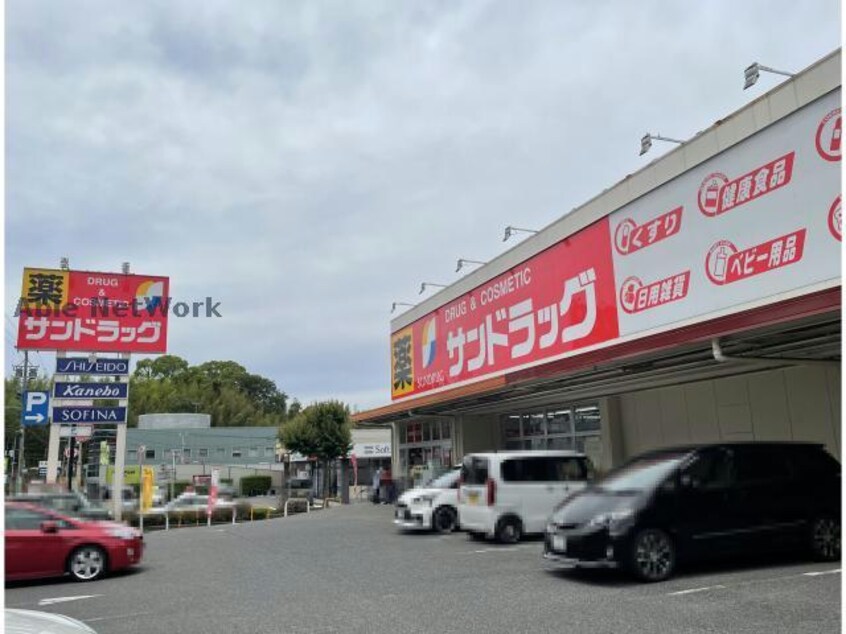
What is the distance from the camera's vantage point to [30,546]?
10367 mm

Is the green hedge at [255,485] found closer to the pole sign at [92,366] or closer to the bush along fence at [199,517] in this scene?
the bush along fence at [199,517]

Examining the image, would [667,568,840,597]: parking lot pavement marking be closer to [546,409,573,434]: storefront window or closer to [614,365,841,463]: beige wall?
[614,365,841,463]: beige wall

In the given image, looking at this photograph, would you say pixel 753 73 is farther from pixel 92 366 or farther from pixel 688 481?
pixel 92 366

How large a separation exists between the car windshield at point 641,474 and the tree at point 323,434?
82.8ft

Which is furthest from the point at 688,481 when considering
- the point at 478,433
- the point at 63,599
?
the point at 478,433

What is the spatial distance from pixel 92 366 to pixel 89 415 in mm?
1483

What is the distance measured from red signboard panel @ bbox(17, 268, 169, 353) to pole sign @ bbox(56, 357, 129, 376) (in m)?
1.05

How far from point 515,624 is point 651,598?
1783 mm

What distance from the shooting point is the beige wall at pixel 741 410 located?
13438mm

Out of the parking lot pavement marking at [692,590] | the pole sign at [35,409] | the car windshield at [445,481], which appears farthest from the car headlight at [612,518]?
the pole sign at [35,409]

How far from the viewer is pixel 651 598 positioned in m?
7.83

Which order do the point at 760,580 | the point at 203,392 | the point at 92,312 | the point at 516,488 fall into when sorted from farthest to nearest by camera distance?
the point at 203,392 < the point at 92,312 < the point at 516,488 < the point at 760,580

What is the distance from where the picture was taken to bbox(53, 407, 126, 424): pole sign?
19.8 m

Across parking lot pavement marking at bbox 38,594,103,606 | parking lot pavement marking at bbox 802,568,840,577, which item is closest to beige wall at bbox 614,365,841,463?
parking lot pavement marking at bbox 802,568,840,577
